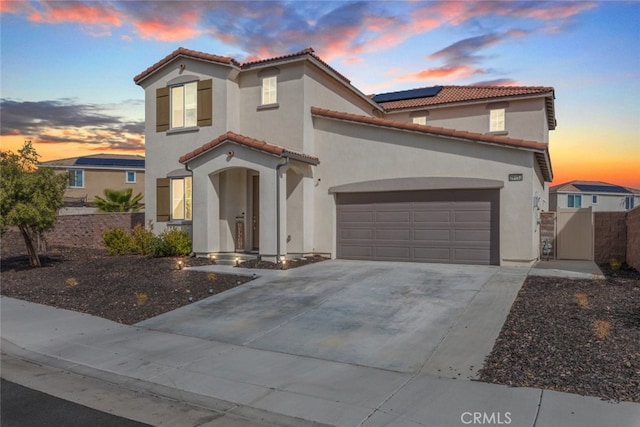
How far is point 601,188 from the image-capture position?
1998 inches

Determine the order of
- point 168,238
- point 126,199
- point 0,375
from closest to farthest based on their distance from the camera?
point 0,375
point 168,238
point 126,199

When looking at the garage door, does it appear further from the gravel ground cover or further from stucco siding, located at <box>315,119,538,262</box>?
the gravel ground cover

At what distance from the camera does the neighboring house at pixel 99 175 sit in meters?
38.2

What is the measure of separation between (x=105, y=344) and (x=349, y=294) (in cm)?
498

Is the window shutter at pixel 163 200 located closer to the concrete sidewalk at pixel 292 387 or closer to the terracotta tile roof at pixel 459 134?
the terracotta tile roof at pixel 459 134

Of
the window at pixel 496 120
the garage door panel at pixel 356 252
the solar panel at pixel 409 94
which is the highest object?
the solar panel at pixel 409 94

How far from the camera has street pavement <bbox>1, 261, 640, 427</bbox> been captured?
522 centimetres

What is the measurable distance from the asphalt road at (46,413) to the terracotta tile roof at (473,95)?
19.5m

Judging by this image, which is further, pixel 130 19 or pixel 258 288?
pixel 130 19

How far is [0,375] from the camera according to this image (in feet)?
22.5

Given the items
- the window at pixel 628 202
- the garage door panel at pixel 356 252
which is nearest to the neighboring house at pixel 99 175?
the garage door panel at pixel 356 252

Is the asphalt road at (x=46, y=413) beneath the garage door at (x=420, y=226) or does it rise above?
beneath

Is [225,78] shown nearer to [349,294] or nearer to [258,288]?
[258,288]

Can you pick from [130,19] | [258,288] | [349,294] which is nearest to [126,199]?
[130,19]
